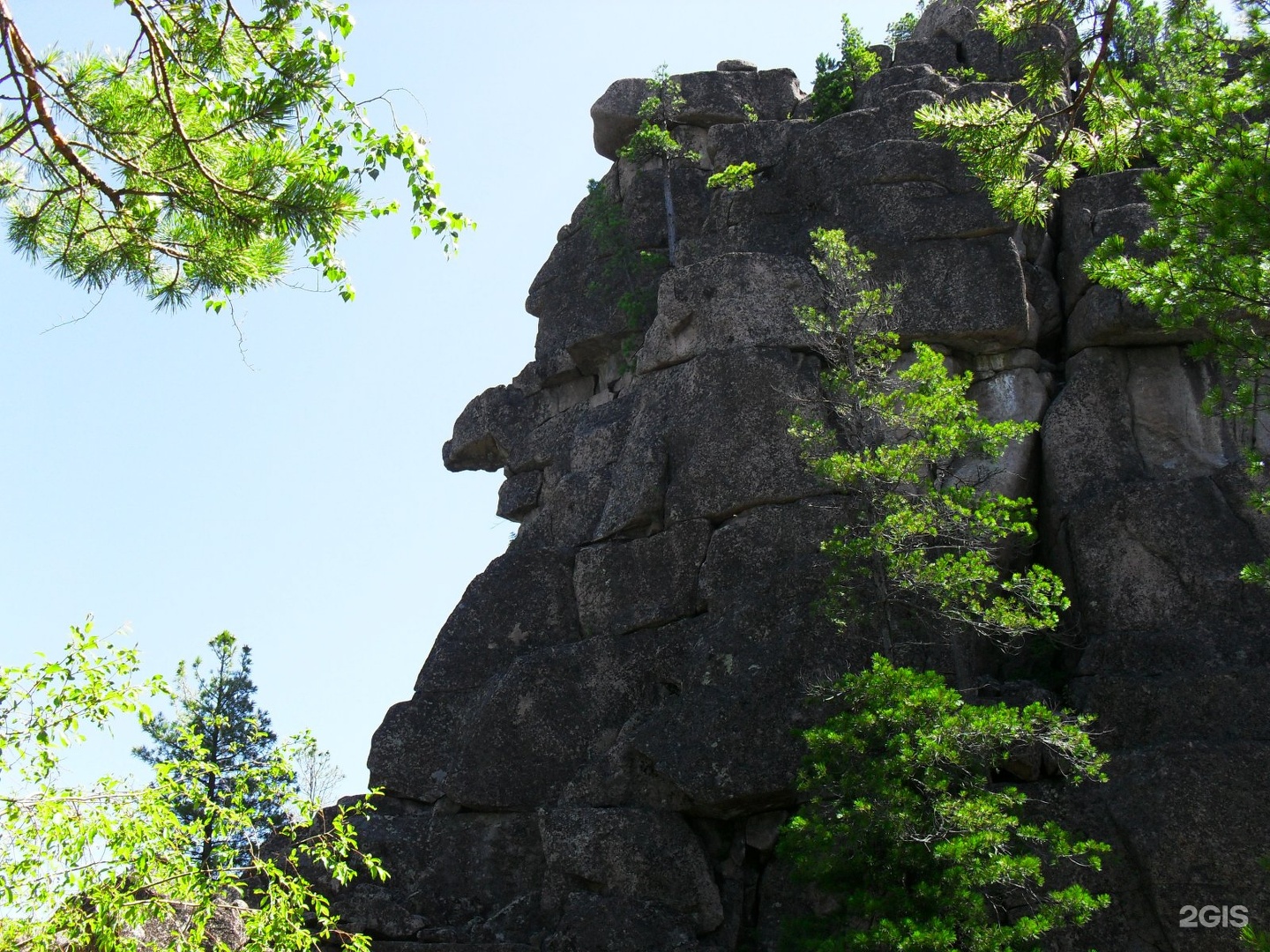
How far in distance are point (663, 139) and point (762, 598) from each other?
13.8 meters

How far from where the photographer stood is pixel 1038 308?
23.5 meters

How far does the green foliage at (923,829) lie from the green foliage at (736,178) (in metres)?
13.6

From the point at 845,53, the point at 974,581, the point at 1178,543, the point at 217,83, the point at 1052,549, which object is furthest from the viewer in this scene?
the point at 845,53

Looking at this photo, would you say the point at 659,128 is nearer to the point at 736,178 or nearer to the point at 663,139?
the point at 663,139

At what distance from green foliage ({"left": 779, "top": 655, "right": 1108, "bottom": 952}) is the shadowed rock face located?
1.94 m

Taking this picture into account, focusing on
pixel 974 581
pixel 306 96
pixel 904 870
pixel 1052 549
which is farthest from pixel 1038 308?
pixel 306 96

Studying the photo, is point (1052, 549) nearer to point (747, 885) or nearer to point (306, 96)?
point (747, 885)

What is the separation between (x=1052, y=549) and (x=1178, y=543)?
7.15 feet

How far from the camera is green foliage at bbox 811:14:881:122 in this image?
1147 inches

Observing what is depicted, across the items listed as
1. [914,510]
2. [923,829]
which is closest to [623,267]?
[914,510]

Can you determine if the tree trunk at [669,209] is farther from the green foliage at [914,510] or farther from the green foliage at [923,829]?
the green foliage at [923,829]

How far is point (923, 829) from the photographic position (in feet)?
46.5

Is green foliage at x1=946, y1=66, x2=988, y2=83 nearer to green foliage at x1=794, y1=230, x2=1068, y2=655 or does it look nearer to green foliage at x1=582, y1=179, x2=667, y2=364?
green foliage at x1=582, y1=179, x2=667, y2=364

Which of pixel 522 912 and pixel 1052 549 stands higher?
pixel 1052 549
